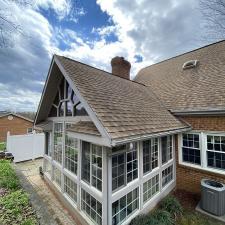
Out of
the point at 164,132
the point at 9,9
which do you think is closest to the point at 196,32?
the point at 164,132

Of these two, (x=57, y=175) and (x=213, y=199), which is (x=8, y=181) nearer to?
(x=57, y=175)

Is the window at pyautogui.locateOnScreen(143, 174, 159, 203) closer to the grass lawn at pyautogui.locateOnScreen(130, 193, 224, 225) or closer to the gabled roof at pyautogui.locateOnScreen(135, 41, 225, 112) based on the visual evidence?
the grass lawn at pyautogui.locateOnScreen(130, 193, 224, 225)

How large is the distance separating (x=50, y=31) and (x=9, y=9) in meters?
1.99

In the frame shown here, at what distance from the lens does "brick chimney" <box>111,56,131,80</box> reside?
12344 millimetres

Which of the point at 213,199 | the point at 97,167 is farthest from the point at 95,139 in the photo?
the point at 213,199

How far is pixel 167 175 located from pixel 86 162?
411 centimetres

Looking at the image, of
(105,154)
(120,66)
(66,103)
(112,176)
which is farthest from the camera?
(120,66)

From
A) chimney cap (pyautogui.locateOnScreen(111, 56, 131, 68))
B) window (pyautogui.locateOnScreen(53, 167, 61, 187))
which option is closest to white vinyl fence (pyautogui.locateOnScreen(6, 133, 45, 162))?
window (pyautogui.locateOnScreen(53, 167, 61, 187))

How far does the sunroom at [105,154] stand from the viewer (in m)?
4.37

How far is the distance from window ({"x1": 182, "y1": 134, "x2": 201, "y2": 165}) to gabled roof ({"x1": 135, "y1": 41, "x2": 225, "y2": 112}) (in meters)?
1.36

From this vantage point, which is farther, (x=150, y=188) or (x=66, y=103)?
(x=66, y=103)

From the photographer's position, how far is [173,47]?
548 inches

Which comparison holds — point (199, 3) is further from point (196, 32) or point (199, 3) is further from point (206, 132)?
point (206, 132)

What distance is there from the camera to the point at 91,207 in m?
5.21
